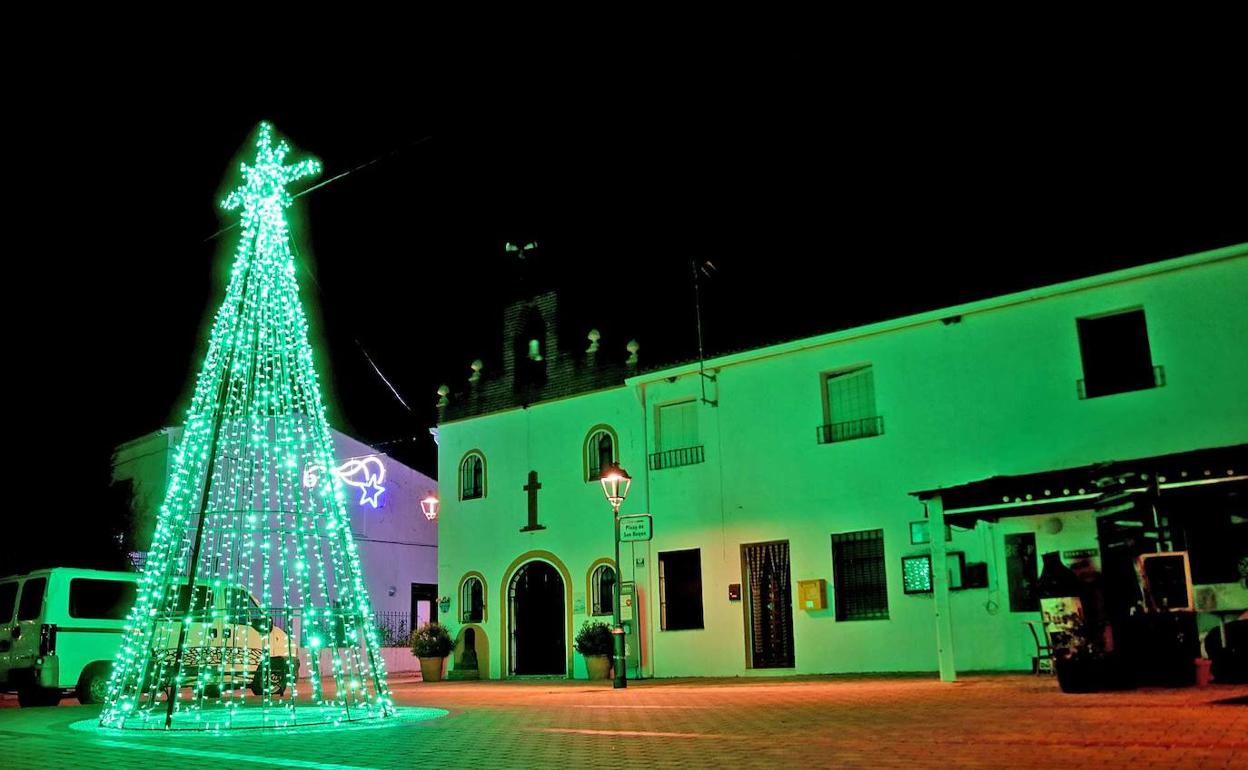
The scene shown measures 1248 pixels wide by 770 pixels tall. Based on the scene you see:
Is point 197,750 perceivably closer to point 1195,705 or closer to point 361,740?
point 361,740

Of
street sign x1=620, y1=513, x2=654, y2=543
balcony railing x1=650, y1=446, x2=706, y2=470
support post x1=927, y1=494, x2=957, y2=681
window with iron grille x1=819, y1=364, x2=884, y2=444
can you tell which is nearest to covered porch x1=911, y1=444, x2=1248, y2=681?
support post x1=927, y1=494, x2=957, y2=681

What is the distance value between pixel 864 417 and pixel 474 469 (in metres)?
9.89

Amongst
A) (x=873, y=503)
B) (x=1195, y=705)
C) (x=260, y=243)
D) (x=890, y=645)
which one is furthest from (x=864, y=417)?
(x=260, y=243)

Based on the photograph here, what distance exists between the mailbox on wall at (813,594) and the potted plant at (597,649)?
4065 mm

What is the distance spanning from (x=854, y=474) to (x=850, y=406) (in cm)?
128

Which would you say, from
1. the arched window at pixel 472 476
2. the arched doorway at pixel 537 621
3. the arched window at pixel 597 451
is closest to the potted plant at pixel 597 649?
the arched doorway at pixel 537 621

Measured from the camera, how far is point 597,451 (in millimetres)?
21562

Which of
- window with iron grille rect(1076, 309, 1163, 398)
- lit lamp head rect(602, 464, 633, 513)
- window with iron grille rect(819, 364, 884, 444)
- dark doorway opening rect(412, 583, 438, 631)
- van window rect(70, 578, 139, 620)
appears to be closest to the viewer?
window with iron grille rect(1076, 309, 1163, 398)

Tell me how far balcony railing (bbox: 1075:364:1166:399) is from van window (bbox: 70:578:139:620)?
50.3 ft

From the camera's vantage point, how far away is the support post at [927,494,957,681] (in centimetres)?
1371

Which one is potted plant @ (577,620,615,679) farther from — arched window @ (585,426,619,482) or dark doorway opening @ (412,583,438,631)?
dark doorway opening @ (412,583,438,631)

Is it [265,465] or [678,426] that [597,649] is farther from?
[265,465]

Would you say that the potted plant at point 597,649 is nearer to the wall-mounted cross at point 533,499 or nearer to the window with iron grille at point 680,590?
the window with iron grille at point 680,590

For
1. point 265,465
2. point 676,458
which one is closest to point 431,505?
point 676,458
